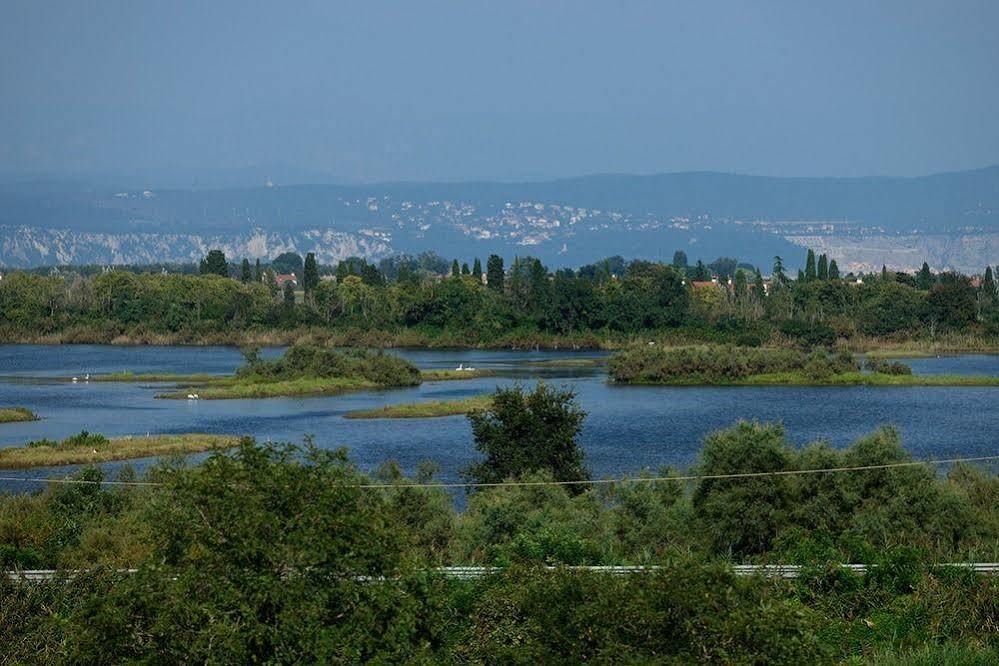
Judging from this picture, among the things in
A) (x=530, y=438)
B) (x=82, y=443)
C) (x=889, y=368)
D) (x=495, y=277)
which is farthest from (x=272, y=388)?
(x=495, y=277)

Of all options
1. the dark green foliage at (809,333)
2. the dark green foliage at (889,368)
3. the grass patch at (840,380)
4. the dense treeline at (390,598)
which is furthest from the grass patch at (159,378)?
the dense treeline at (390,598)

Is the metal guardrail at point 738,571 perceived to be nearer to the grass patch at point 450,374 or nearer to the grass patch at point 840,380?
the grass patch at point 840,380

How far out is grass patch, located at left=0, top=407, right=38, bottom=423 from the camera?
43.2 metres

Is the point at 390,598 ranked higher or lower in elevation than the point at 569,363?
higher

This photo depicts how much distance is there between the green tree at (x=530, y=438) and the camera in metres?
25.6

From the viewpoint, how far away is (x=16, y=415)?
43.6 metres

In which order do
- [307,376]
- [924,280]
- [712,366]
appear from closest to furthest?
[307,376] → [712,366] → [924,280]

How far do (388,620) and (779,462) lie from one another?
11.0 metres

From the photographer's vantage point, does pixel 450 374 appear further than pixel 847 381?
Yes

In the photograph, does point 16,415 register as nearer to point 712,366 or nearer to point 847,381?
point 712,366

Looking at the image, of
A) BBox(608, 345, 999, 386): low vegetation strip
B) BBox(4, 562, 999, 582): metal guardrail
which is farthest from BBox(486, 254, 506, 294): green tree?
BBox(4, 562, 999, 582): metal guardrail

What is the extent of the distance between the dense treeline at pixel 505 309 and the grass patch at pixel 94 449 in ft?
142

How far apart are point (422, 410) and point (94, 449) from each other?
12.2 m

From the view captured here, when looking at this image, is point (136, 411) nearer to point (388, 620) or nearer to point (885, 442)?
point (885, 442)
